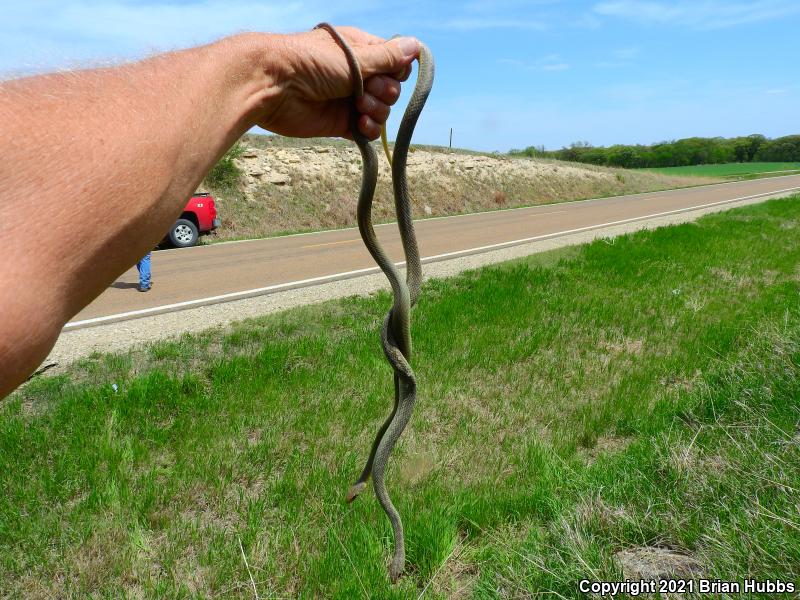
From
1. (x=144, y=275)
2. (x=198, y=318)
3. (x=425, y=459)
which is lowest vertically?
(x=425, y=459)

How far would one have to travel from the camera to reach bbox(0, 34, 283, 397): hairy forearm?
106 centimetres

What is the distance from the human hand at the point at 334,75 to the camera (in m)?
2.02

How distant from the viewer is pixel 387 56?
209 cm

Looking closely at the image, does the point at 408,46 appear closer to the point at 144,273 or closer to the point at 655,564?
the point at 655,564

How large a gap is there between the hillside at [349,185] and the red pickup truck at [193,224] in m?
2.20

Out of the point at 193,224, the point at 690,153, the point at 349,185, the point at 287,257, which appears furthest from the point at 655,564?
the point at 690,153

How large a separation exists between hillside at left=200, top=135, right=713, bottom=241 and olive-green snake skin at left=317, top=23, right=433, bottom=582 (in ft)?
59.0

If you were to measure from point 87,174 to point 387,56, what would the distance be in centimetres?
122

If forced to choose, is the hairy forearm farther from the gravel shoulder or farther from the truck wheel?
the truck wheel

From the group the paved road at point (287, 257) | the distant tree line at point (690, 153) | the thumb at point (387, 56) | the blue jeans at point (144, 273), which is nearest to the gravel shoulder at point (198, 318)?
the paved road at point (287, 257)

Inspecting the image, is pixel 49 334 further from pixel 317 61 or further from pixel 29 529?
pixel 29 529

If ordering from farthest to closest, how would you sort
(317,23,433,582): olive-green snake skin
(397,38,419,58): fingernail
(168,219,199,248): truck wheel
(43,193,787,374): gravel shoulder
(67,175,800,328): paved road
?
1. (168,219,199,248): truck wheel
2. (67,175,800,328): paved road
3. (43,193,787,374): gravel shoulder
4. (397,38,419,58): fingernail
5. (317,23,433,582): olive-green snake skin

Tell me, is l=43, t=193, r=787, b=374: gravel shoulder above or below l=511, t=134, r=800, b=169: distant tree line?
below

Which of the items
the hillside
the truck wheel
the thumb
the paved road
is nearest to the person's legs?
the paved road
